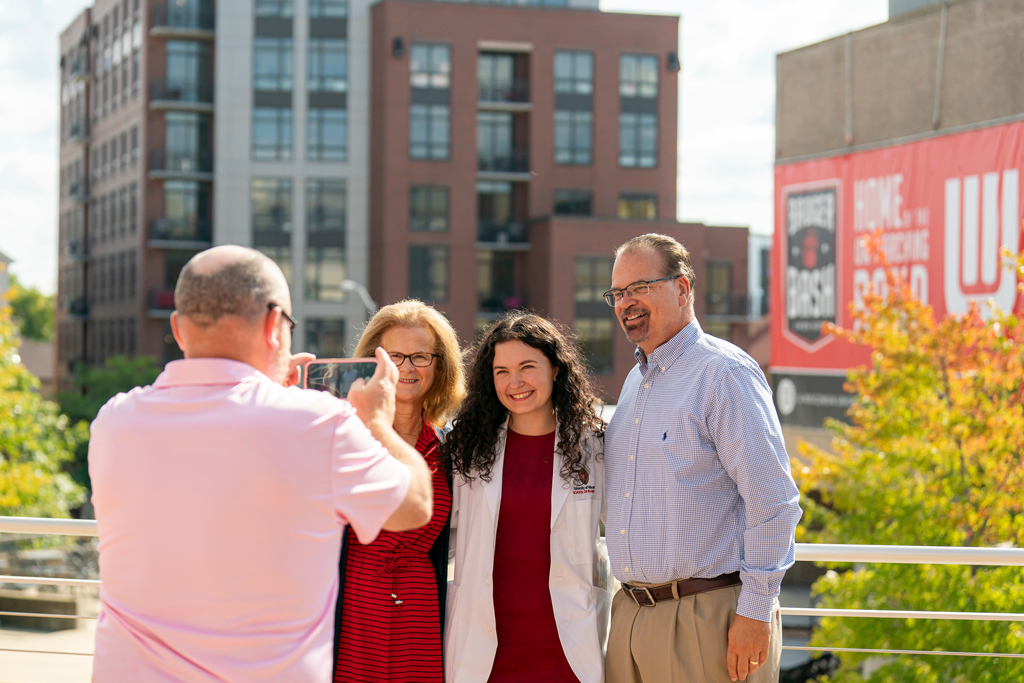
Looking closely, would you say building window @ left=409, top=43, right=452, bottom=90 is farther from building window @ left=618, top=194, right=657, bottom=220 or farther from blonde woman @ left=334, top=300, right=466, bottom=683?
blonde woman @ left=334, top=300, right=466, bottom=683

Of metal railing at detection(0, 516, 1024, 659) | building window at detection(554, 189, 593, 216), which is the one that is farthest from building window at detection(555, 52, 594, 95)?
metal railing at detection(0, 516, 1024, 659)

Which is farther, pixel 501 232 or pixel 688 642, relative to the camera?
pixel 501 232

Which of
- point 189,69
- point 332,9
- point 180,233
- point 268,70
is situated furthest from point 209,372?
point 189,69

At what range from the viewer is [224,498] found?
6.98ft

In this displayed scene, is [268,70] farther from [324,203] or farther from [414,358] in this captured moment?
[414,358]

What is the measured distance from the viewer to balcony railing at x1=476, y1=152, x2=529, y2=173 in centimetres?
4834

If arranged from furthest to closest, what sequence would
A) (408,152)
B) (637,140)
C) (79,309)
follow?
(79,309), (637,140), (408,152)

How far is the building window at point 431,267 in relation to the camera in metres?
46.8

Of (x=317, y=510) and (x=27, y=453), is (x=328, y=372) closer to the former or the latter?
(x=317, y=510)

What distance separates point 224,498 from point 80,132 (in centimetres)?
6438

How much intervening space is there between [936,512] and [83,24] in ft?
205

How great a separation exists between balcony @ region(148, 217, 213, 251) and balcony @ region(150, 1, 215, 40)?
9031mm

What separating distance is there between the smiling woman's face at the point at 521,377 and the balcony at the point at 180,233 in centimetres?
4738

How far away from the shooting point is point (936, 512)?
1112 centimetres
